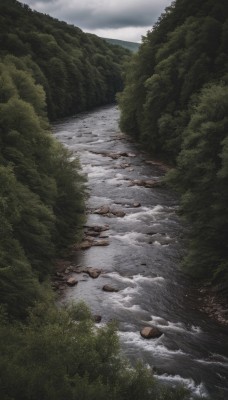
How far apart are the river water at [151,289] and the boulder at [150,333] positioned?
186 mm

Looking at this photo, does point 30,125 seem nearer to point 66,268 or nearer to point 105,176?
point 66,268

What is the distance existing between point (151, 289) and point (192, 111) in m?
20.0

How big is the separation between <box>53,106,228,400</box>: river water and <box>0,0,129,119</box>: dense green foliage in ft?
124

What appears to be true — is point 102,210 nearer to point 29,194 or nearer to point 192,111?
point 29,194

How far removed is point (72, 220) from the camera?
27406 mm

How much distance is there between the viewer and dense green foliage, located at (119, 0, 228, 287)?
70.5ft

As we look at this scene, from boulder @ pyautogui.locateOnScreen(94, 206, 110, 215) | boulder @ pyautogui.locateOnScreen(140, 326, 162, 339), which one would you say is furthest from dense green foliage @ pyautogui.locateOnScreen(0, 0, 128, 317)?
boulder @ pyautogui.locateOnScreen(140, 326, 162, 339)

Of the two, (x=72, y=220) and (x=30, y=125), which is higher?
(x=30, y=125)

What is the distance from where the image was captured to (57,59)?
76688 millimetres

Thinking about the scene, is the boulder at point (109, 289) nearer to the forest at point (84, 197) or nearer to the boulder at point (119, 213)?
the forest at point (84, 197)

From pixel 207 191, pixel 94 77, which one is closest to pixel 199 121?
pixel 207 191

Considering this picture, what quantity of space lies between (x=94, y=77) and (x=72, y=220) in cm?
7207

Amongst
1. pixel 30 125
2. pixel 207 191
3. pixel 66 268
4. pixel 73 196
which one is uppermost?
pixel 30 125

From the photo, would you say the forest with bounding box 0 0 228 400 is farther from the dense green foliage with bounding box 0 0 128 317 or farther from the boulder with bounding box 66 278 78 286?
the boulder with bounding box 66 278 78 286
